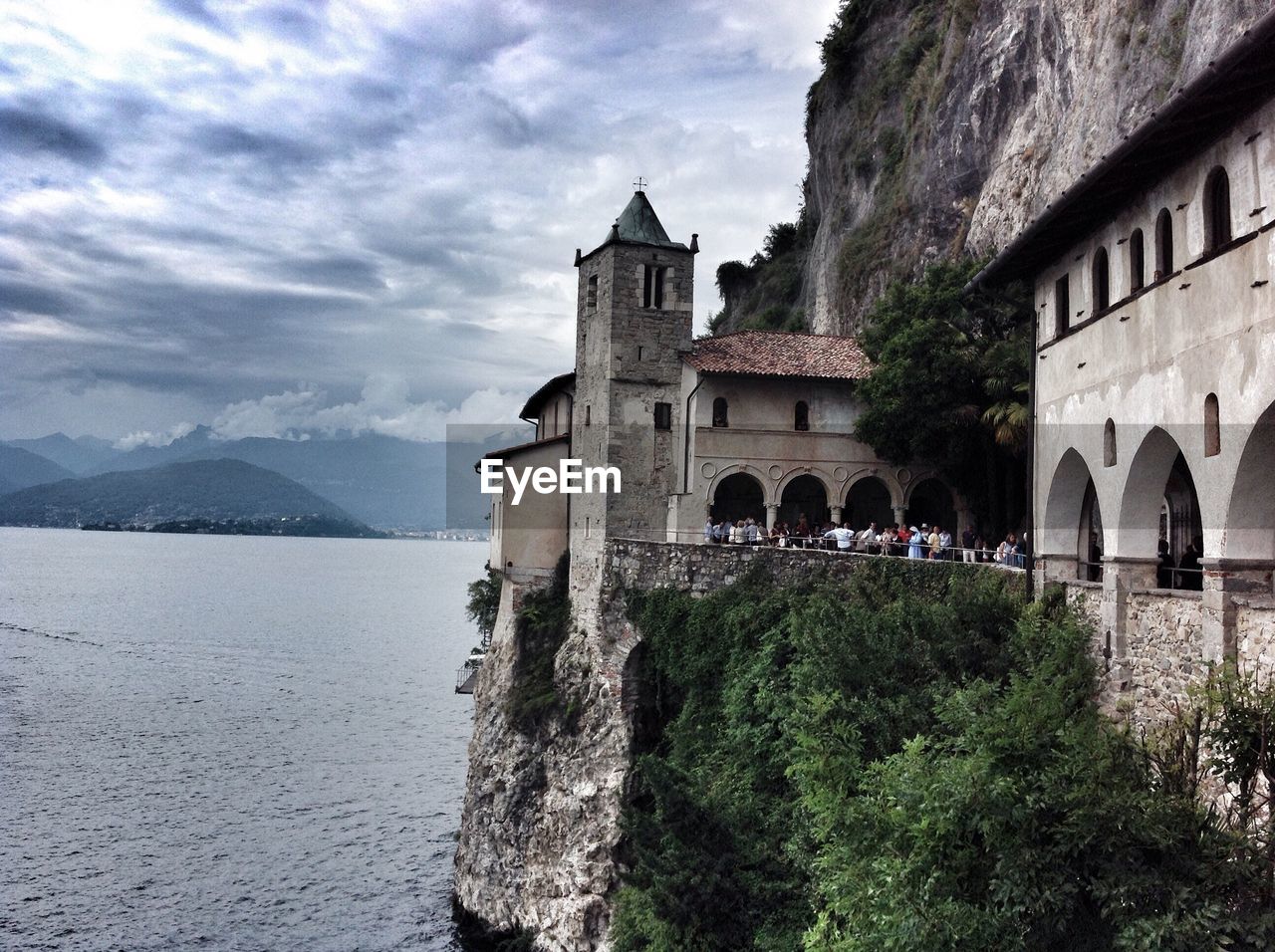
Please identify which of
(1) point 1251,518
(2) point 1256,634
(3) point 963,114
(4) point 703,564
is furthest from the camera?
(3) point 963,114

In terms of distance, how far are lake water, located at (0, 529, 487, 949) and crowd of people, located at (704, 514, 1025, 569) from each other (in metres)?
14.5

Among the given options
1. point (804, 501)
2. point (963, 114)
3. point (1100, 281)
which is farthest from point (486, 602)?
point (1100, 281)

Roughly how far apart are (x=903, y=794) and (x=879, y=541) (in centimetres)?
1564

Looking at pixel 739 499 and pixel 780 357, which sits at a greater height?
pixel 780 357

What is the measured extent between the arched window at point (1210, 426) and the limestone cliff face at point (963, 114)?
11843 mm

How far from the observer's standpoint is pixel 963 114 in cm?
4281

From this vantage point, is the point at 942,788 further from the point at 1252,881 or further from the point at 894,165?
the point at 894,165

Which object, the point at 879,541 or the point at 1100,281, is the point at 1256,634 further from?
the point at 879,541

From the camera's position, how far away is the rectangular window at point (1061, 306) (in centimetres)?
1917

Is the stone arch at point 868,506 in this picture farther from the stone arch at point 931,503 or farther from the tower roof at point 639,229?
the tower roof at point 639,229

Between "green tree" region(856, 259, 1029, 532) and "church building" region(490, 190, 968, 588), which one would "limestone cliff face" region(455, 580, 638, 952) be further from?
"green tree" region(856, 259, 1029, 532)

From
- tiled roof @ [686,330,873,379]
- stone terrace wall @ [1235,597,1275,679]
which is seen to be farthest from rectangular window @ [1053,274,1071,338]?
tiled roof @ [686,330,873,379]

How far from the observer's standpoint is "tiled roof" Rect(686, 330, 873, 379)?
3316 centimetres

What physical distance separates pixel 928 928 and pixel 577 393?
80.4 feet
